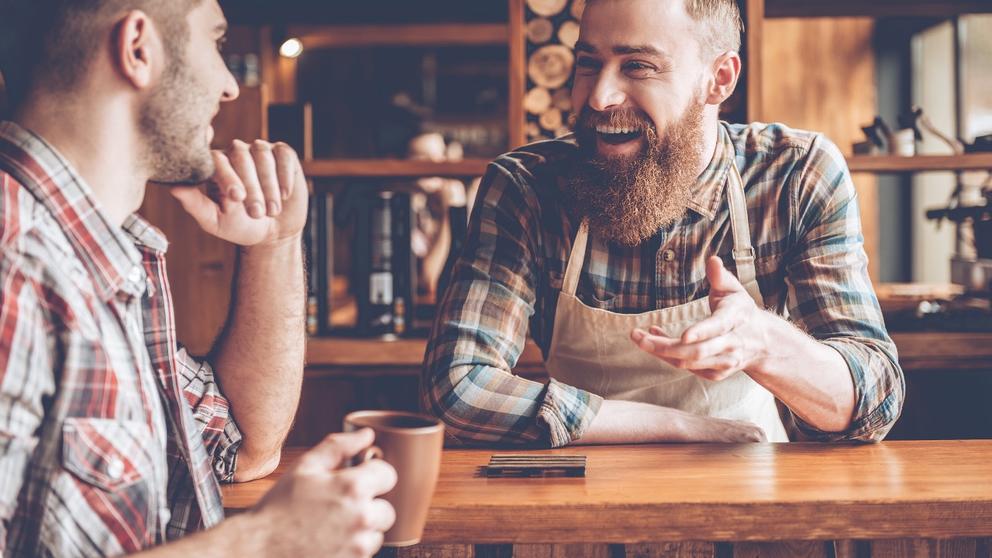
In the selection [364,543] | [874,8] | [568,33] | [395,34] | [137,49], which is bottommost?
[364,543]

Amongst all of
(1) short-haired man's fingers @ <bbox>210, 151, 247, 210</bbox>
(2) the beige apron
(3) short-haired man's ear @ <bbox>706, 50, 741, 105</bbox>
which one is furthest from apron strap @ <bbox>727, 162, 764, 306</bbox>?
(1) short-haired man's fingers @ <bbox>210, 151, 247, 210</bbox>

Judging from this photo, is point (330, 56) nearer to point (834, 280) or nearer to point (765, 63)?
point (765, 63)

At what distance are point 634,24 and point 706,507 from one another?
922 mm

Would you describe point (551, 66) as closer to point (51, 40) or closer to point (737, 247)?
point (737, 247)

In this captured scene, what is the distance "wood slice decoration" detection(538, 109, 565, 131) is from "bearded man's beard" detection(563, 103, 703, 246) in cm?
130

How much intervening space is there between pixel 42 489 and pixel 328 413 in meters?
2.07

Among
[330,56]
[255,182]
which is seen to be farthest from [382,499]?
[330,56]

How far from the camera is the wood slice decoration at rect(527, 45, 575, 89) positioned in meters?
3.06

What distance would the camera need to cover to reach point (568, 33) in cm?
303

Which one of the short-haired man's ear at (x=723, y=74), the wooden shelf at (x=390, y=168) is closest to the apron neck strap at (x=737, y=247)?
the short-haired man's ear at (x=723, y=74)

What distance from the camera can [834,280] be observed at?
1.64 meters

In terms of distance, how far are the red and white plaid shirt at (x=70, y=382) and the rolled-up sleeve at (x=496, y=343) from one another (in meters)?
0.49

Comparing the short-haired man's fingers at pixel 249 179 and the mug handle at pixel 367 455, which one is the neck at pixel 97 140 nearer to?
the short-haired man's fingers at pixel 249 179

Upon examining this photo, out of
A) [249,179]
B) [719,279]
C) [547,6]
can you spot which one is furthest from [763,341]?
[547,6]
